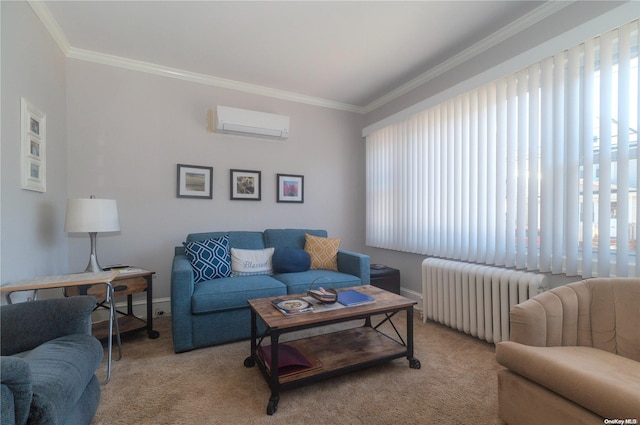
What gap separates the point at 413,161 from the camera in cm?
326

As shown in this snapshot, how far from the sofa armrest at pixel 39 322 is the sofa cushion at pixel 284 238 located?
6.02 ft

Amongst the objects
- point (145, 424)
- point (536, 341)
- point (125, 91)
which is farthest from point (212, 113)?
point (536, 341)

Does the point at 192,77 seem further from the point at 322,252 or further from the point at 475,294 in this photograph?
the point at 475,294

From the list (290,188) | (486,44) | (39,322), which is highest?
(486,44)

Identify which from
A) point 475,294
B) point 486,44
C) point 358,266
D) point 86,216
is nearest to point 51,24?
point 86,216

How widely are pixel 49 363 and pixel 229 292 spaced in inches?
47.6

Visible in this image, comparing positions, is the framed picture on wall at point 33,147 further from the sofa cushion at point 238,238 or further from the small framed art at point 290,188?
the small framed art at point 290,188

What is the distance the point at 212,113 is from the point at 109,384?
2.71m

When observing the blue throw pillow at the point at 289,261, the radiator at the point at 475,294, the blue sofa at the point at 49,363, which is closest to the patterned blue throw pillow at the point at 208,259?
the blue throw pillow at the point at 289,261

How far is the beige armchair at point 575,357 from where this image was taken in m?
1.09

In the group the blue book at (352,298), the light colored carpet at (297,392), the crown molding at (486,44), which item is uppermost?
the crown molding at (486,44)

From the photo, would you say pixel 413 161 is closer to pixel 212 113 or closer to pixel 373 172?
pixel 373 172

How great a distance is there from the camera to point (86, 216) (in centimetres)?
221

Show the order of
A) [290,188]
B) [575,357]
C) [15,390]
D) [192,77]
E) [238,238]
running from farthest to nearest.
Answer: [290,188] → [192,77] → [238,238] → [575,357] → [15,390]
